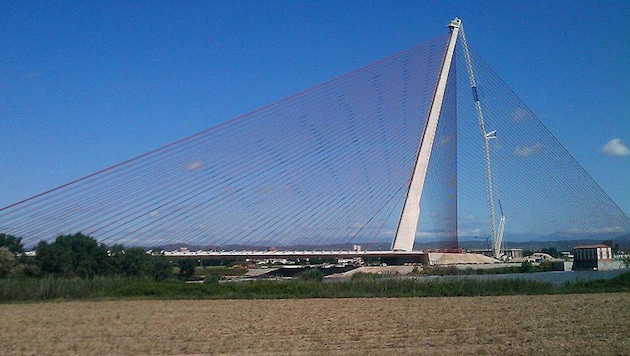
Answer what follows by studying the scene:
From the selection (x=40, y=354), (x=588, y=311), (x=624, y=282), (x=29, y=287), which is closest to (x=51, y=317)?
(x=40, y=354)

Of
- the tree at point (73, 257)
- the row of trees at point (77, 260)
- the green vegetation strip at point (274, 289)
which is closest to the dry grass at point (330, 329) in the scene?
the green vegetation strip at point (274, 289)

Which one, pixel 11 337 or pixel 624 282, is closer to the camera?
pixel 11 337

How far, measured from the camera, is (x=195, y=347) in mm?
12203

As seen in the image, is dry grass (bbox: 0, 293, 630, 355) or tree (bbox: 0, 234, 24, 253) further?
tree (bbox: 0, 234, 24, 253)

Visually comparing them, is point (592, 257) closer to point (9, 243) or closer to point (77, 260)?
point (77, 260)

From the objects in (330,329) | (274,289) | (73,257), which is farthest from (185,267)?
(330,329)

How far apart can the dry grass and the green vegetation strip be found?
5.26m

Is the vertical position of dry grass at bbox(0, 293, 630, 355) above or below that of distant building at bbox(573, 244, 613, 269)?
below

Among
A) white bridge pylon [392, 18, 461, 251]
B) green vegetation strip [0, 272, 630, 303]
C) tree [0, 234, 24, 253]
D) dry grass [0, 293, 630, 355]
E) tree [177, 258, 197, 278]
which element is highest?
white bridge pylon [392, 18, 461, 251]

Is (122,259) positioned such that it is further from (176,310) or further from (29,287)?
(176,310)

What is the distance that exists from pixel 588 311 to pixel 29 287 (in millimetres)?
20620

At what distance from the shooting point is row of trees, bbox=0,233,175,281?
33.9m

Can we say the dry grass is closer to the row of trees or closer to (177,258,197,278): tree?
the row of trees

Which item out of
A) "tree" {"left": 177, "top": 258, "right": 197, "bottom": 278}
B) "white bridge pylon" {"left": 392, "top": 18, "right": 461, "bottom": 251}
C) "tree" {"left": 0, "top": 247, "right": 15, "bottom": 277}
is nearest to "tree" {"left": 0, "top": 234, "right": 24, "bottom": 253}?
"tree" {"left": 0, "top": 247, "right": 15, "bottom": 277}
